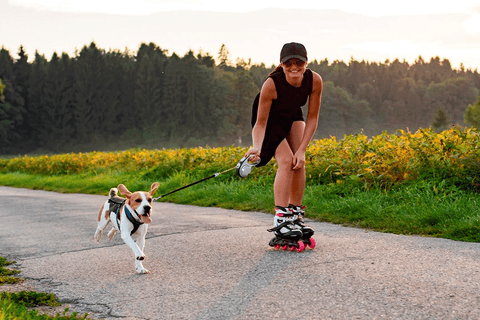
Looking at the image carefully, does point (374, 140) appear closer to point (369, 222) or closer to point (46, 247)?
point (369, 222)

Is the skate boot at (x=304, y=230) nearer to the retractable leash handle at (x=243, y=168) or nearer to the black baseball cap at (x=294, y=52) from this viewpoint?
the retractable leash handle at (x=243, y=168)

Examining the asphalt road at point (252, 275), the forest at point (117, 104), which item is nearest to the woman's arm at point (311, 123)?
the asphalt road at point (252, 275)

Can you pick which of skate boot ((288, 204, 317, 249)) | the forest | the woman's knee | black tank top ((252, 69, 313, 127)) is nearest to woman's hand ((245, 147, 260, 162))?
the woman's knee

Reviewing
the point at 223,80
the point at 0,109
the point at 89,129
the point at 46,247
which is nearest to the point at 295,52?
the point at 46,247

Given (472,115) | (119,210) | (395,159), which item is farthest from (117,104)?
(119,210)

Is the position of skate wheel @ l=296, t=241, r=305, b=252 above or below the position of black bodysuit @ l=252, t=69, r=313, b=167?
below

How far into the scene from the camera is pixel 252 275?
409 cm

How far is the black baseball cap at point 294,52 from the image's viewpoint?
477 cm

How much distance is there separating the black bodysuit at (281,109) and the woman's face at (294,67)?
0.34 feet

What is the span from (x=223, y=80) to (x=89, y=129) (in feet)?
90.4

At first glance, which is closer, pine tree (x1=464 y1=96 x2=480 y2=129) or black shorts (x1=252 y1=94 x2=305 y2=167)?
black shorts (x1=252 y1=94 x2=305 y2=167)

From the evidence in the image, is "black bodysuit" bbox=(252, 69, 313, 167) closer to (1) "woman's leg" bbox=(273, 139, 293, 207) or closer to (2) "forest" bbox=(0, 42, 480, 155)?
(1) "woman's leg" bbox=(273, 139, 293, 207)

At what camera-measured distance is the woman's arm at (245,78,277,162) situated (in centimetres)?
495

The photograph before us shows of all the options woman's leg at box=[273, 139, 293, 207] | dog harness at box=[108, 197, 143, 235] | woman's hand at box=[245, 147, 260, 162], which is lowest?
dog harness at box=[108, 197, 143, 235]
